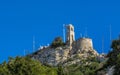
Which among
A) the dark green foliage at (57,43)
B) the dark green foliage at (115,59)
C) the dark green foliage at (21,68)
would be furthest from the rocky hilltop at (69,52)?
the dark green foliage at (21,68)

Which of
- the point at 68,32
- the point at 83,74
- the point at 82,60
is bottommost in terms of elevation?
the point at 83,74

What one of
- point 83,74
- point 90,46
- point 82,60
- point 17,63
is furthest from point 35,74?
point 90,46

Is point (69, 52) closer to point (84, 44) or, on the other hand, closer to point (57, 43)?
point (84, 44)

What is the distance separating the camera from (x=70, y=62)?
510 ft

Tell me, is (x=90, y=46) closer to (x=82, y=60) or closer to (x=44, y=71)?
(x=82, y=60)

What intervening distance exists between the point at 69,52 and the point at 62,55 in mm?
1656

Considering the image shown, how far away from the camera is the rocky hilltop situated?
527 feet

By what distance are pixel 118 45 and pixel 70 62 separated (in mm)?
27791

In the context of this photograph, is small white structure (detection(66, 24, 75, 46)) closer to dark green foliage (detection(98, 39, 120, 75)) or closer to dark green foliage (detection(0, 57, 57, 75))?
dark green foliage (detection(98, 39, 120, 75))

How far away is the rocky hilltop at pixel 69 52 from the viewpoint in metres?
161

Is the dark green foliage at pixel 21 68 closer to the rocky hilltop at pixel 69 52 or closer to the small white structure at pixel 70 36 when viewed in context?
the rocky hilltop at pixel 69 52

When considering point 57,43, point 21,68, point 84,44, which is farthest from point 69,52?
point 21,68

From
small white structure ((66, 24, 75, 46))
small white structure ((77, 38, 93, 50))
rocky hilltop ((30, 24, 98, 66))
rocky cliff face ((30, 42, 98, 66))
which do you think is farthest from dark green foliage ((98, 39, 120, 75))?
small white structure ((66, 24, 75, 46))

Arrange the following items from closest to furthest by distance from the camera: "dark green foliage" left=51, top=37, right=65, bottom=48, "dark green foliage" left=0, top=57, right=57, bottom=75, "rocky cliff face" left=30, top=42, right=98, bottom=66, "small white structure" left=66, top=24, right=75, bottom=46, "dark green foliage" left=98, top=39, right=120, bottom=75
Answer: "dark green foliage" left=0, top=57, right=57, bottom=75 < "dark green foliage" left=98, top=39, right=120, bottom=75 < "rocky cliff face" left=30, top=42, right=98, bottom=66 < "small white structure" left=66, top=24, right=75, bottom=46 < "dark green foliage" left=51, top=37, right=65, bottom=48
